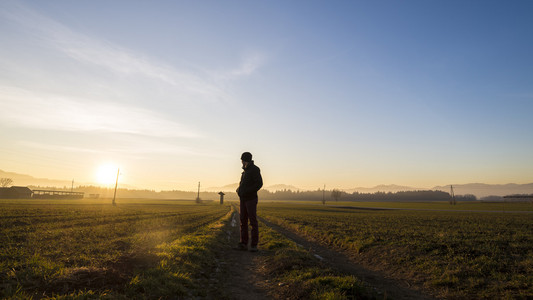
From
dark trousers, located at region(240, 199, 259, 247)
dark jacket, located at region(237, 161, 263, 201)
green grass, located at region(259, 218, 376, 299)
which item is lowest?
green grass, located at region(259, 218, 376, 299)

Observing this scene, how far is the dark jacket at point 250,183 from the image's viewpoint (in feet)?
31.4

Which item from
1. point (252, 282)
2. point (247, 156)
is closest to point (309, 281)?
point (252, 282)

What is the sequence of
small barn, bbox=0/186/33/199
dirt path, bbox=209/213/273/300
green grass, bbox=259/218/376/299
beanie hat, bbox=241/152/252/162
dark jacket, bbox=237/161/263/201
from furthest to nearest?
small barn, bbox=0/186/33/199
beanie hat, bbox=241/152/252/162
dark jacket, bbox=237/161/263/201
dirt path, bbox=209/213/273/300
green grass, bbox=259/218/376/299

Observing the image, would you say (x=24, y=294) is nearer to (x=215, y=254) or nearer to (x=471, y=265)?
(x=215, y=254)

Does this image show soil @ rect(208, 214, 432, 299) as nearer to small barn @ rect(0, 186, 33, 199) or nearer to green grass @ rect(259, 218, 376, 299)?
green grass @ rect(259, 218, 376, 299)

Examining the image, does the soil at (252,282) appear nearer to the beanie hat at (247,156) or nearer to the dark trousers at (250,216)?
the dark trousers at (250,216)

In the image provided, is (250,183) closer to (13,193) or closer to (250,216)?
(250,216)

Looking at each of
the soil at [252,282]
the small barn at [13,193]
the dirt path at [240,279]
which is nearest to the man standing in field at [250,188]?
the dirt path at [240,279]

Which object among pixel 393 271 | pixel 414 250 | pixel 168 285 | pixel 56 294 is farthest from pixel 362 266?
pixel 56 294

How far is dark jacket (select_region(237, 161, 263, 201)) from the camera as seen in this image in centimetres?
957

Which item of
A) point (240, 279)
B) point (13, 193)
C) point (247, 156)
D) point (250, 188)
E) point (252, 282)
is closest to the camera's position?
point (252, 282)

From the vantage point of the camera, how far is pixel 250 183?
962 centimetres

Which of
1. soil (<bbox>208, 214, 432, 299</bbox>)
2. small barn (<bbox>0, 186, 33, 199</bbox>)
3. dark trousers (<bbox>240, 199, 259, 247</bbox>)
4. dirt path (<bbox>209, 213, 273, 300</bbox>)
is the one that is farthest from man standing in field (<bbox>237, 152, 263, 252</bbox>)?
small barn (<bbox>0, 186, 33, 199</bbox>)

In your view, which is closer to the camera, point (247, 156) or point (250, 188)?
point (250, 188)
